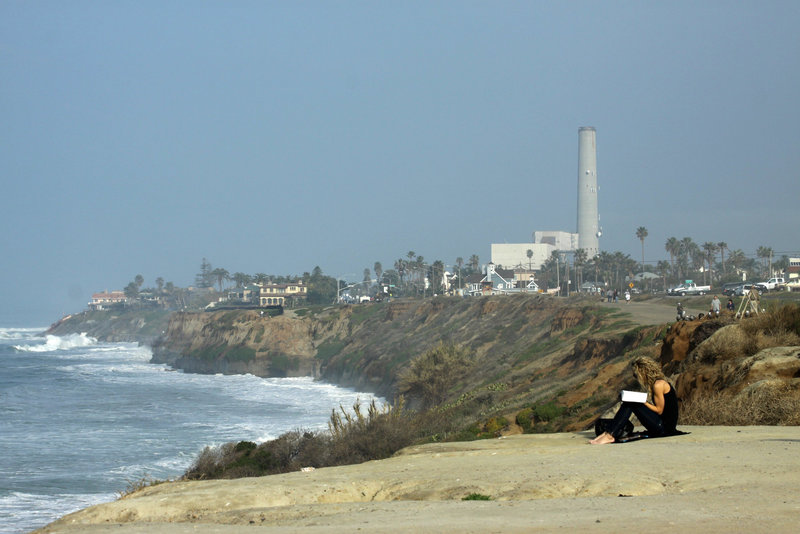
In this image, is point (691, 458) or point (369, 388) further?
point (369, 388)

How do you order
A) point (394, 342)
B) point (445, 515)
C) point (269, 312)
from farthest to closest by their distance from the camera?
point (269, 312) < point (394, 342) < point (445, 515)

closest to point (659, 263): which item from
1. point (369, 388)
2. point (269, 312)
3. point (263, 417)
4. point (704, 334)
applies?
point (269, 312)

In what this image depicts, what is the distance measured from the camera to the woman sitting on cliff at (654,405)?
13.0 m

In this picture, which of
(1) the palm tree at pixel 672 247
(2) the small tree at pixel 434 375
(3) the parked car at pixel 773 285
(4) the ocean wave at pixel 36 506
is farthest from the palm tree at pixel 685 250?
(4) the ocean wave at pixel 36 506

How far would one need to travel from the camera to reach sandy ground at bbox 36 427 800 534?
26.3 ft

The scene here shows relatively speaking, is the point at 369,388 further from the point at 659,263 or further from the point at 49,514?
the point at 659,263

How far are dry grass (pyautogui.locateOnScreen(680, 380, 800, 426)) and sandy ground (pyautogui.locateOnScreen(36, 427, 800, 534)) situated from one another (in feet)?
3.02

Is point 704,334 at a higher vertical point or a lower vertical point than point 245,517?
higher

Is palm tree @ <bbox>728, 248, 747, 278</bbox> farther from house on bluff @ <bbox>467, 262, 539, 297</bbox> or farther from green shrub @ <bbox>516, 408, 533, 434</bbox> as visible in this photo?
green shrub @ <bbox>516, 408, 533, 434</bbox>

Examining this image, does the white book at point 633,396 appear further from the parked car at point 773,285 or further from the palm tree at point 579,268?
the palm tree at point 579,268

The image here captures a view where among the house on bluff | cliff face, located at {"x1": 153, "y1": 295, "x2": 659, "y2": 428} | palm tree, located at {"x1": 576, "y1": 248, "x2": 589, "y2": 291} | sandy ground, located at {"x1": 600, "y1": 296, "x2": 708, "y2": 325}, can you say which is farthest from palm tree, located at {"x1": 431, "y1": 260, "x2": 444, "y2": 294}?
sandy ground, located at {"x1": 600, "y1": 296, "x2": 708, "y2": 325}

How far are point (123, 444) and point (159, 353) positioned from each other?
9143cm

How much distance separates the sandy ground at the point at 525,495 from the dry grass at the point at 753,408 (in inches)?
36.2

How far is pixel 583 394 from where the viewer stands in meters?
29.2
